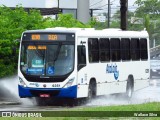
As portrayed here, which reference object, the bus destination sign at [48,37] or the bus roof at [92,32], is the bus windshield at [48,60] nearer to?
the bus destination sign at [48,37]

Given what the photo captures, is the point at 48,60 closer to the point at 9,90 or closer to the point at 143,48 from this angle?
the point at 9,90

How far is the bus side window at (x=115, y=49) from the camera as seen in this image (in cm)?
2989

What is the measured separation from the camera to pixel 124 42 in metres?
31.1

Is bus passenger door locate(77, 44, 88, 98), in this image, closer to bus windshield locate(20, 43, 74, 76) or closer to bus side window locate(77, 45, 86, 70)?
bus side window locate(77, 45, 86, 70)

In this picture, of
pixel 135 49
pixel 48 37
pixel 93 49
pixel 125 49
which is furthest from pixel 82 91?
pixel 135 49

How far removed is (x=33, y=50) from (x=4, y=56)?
13.4 ft

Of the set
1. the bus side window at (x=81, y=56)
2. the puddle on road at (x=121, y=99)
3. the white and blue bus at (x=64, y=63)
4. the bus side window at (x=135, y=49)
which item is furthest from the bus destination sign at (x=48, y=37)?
the bus side window at (x=135, y=49)

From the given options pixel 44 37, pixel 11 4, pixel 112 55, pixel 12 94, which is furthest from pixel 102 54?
pixel 11 4

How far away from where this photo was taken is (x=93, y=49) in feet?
92.1

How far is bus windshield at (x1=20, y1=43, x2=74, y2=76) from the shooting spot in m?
26.5

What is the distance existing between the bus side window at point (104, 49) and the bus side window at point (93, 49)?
1.15 ft

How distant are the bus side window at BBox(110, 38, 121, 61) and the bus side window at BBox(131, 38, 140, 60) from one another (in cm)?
154

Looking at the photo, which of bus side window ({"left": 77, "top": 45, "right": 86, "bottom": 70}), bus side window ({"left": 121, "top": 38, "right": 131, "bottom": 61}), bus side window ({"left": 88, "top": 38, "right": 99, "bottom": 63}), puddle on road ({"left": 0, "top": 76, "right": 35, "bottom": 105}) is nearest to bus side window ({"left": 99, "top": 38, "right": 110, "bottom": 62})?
bus side window ({"left": 88, "top": 38, "right": 99, "bottom": 63})

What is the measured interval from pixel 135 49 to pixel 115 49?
2.35m
